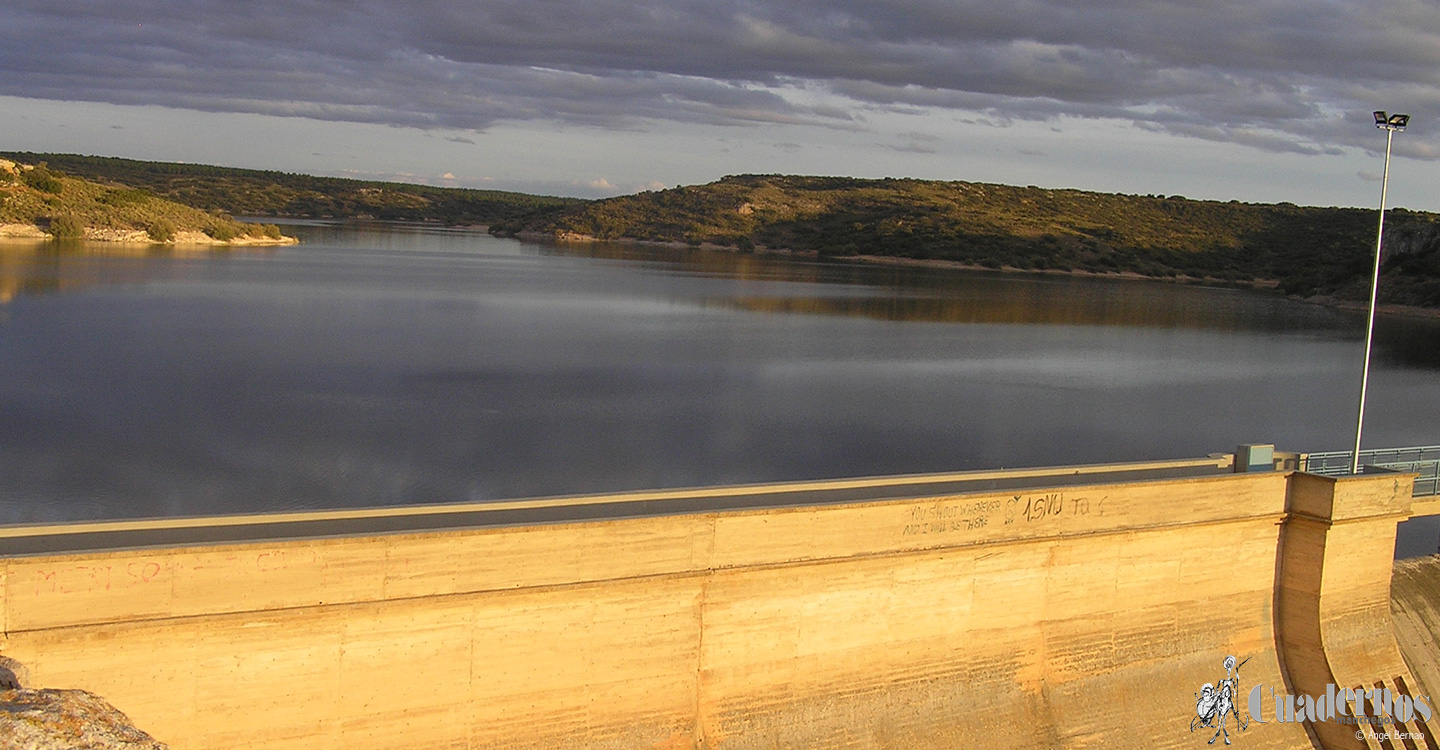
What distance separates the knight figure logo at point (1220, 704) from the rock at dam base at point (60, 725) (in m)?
11.3

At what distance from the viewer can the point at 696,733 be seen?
11102mm

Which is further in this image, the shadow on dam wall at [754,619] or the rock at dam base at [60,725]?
the shadow on dam wall at [754,619]

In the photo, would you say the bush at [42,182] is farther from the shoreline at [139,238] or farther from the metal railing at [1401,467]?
the metal railing at [1401,467]

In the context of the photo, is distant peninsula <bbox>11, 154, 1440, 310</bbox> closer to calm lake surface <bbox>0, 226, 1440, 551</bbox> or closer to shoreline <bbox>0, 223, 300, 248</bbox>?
calm lake surface <bbox>0, 226, 1440, 551</bbox>

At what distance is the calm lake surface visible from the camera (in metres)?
19.4

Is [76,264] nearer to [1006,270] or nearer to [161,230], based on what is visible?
[161,230]

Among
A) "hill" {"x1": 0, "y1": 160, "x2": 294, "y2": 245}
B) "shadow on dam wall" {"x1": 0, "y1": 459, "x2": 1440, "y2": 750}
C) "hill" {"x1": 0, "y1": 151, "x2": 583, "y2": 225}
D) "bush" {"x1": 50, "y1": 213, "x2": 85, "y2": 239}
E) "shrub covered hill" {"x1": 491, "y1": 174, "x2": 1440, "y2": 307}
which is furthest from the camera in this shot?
"hill" {"x1": 0, "y1": 151, "x2": 583, "y2": 225}

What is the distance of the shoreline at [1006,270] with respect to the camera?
64938 mm

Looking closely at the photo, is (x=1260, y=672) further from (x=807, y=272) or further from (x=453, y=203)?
(x=453, y=203)

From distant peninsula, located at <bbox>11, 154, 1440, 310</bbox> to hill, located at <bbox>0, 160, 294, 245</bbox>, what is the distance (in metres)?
26.5

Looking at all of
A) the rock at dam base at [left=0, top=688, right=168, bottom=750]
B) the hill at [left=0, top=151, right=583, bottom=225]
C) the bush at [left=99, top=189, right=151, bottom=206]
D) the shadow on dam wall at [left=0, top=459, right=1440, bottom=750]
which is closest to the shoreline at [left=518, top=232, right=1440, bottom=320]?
the hill at [left=0, top=151, right=583, bottom=225]

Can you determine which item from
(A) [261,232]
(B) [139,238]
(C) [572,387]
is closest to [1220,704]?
(C) [572,387]

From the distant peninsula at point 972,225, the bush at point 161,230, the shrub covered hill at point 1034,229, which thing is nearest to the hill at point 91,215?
the bush at point 161,230

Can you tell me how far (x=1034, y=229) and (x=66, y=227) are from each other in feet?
251
